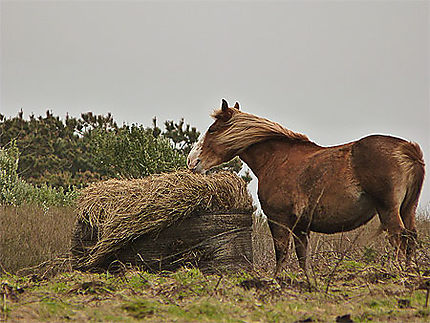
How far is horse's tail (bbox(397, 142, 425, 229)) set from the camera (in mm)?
4375

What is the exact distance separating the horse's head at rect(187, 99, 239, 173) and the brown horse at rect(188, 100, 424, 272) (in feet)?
0.03

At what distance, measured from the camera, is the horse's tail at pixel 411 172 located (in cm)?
438

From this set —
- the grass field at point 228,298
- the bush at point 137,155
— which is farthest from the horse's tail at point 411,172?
the bush at point 137,155

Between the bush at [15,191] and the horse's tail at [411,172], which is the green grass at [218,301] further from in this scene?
the bush at [15,191]

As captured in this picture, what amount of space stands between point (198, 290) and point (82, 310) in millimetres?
844

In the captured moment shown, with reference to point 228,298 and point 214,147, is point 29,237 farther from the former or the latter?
point 228,298

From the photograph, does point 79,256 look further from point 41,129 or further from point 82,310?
point 41,129

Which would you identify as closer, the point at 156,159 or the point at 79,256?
the point at 79,256

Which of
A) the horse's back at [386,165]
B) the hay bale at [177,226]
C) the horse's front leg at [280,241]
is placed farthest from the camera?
the hay bale at [177,226]

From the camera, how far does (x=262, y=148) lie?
17.4 ft

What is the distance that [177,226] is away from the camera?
5184mm

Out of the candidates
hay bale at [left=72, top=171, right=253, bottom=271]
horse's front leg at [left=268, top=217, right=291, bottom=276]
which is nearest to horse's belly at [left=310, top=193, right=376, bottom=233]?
horse's front leg at [left=268, top=217, right=291, bottom=276]

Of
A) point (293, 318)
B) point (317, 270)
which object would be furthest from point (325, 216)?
point (293, 318)

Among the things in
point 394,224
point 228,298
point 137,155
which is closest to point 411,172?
point 394,224
